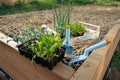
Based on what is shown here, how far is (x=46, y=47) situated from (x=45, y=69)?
161 mm

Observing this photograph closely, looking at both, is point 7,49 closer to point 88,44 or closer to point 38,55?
point 38,55

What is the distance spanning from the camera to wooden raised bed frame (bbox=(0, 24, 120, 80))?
131cm

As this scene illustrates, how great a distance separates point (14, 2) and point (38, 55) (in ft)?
13.4

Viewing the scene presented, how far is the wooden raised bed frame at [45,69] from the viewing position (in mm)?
1306

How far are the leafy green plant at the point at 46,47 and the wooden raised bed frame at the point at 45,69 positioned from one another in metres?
0.10

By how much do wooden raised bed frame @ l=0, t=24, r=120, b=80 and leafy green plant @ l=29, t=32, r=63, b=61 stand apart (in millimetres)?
100

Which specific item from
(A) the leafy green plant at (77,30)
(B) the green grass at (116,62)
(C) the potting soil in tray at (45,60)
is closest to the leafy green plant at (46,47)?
(C) the potting soil in tray at (45,60)

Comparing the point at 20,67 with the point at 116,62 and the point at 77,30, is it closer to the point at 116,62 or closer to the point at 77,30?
the point at 77,30

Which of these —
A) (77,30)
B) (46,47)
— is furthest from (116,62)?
(46,47)

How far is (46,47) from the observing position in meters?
1.41

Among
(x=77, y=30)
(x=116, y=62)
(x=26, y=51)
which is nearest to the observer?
(x=26, y=51)

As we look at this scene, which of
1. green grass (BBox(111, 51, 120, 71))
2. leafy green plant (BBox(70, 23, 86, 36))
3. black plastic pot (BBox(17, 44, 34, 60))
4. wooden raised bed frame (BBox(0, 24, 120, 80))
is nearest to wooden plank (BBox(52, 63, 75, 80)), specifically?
wooden raised bed frame (BBox(0, 24, 120, 80))

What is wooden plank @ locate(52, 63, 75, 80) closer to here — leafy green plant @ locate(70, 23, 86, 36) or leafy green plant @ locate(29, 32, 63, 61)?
leafy green plant @ locate(29, 32, 63, 61)

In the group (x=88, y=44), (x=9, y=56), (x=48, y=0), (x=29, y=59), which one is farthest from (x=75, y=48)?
(x=48, y=0)
